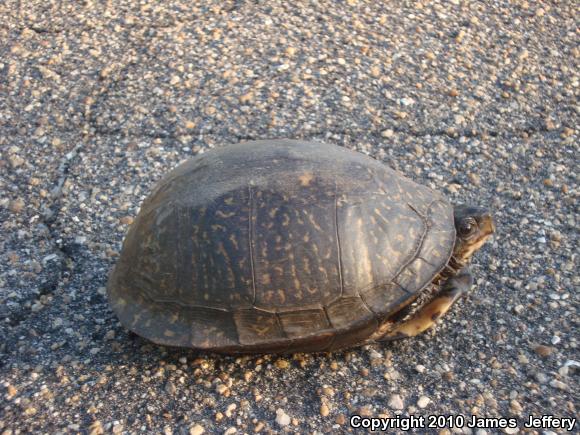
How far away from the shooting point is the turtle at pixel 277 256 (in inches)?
107

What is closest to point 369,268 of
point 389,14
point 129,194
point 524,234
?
point 524,234

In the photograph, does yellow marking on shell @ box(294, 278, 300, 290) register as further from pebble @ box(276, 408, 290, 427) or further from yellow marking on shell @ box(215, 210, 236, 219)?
pebble @ box(276, 408, 290, 427)

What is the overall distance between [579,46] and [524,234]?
217 centimetres

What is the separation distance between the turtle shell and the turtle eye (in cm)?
27

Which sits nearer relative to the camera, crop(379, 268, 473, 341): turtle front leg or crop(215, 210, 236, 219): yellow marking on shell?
crop(215, 210, 236, 219): yellow marking on shell

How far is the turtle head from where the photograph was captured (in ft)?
10.2

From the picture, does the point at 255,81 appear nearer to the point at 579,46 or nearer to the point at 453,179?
the point at 453,179

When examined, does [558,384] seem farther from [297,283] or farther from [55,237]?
[55,237]

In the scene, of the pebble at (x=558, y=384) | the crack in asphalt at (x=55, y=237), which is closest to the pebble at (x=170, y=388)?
the crack in asphalt at (x=55, y=237)

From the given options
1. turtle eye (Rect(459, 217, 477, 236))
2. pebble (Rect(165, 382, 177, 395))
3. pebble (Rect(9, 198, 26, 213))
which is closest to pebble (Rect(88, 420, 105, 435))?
pebble (Rect(165, 382, 177, 395))

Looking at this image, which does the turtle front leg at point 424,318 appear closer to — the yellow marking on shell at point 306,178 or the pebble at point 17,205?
the yellow marking on shell at point 306,178

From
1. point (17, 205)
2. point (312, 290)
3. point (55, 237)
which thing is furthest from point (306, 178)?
point (17, 205)

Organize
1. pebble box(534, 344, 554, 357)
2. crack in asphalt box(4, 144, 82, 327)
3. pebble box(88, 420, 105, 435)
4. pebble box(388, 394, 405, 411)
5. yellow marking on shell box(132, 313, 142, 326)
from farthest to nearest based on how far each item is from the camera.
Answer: crack in asphalt box(4, 144, 82, 327)
pebble box(534, 344, 554, 357)
yellow marking on shell box(132, 313, 142, 326)
pebble box(388, 394, 405, 411)
pebble box(88, 420, 105, 435)

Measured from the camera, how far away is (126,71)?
479 centimetres
